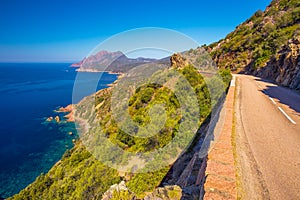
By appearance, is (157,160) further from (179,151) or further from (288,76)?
(288,76)

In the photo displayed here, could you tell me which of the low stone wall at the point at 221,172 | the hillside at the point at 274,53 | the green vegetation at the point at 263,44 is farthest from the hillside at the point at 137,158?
the green vegetation at the point at 263,44

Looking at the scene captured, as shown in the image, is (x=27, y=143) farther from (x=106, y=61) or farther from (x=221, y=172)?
(x=221, y=172)

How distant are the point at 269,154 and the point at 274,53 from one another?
84.8ft

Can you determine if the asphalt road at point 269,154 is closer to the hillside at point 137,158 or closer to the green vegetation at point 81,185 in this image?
the hillside at point 137,158

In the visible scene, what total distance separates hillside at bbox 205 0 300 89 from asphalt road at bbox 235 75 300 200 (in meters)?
9.71

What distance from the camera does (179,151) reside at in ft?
33.4

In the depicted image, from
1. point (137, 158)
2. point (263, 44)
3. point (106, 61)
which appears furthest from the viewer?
point (263, 44)

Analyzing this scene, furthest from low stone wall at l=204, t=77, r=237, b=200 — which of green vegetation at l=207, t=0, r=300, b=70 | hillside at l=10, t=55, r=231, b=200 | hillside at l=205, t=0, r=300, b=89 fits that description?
green vegetation at l=207, t=0, r=300, b=70

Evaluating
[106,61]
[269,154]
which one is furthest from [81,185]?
[269,154]

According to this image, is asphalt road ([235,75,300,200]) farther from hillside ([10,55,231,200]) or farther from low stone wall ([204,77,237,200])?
hillside ([10,55,231,200])

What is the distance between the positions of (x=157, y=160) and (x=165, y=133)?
2.22 meters

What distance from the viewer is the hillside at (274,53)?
15.9m

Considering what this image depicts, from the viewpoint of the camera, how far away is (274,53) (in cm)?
2405

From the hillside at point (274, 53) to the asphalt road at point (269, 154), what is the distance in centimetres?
971
